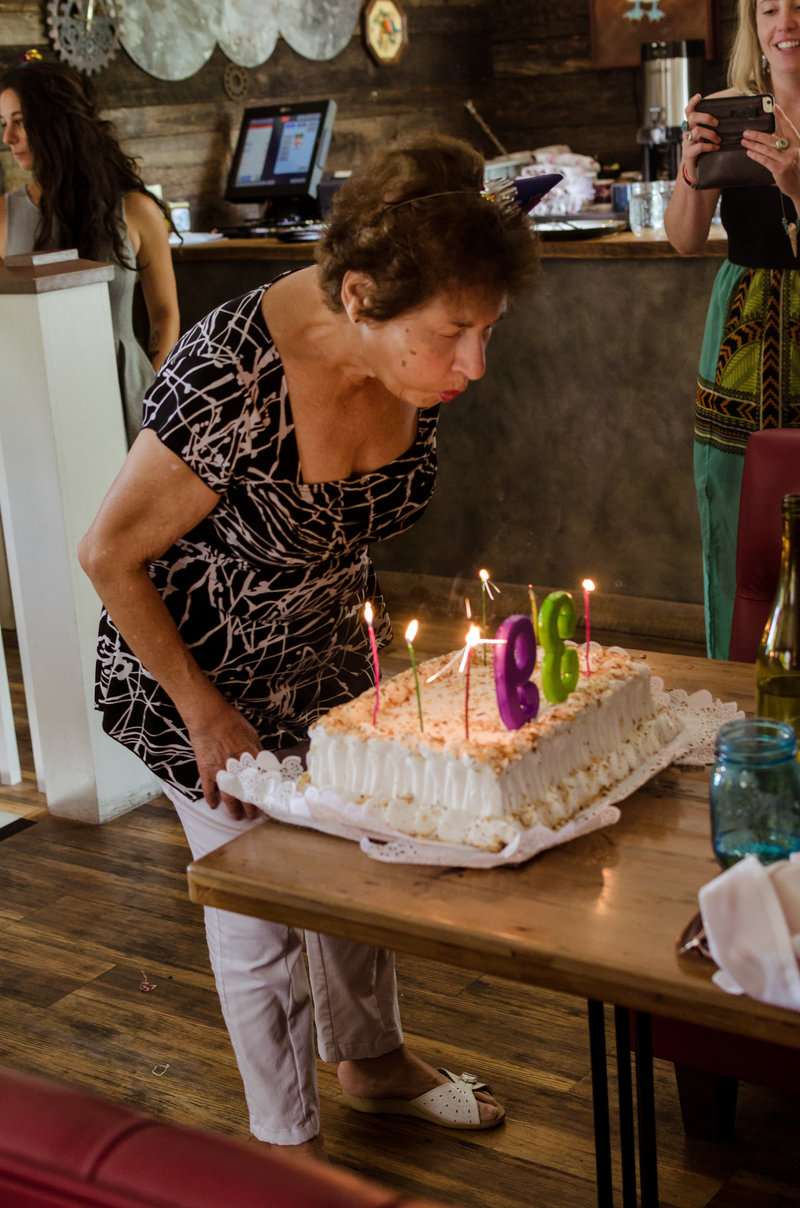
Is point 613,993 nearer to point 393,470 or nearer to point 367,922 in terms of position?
point 367,922

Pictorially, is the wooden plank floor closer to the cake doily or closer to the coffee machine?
the cake doily

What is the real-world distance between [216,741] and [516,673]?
16.9 inches

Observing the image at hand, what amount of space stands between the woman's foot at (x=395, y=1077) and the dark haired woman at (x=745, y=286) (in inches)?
39.3

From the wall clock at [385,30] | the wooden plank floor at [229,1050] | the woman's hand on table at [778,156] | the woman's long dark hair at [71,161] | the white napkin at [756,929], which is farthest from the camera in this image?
the wall clock at [385,30]

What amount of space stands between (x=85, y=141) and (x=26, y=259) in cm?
48

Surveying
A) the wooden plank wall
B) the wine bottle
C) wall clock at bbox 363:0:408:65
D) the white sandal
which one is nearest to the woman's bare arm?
the wine bottle

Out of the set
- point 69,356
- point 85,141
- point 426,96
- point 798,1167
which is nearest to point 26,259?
point 69,356

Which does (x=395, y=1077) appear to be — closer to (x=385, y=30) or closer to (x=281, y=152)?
(x=281, y=152)

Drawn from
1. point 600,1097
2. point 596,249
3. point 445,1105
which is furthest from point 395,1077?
point 596,249

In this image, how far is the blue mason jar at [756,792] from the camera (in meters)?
1.07

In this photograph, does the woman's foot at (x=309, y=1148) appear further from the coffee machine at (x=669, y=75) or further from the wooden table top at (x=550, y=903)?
the coffee machine at (x=669, y=75)

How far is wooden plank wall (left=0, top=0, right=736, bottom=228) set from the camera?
201 inches

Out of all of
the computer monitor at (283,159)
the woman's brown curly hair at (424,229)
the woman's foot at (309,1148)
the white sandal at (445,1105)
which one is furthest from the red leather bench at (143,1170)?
the computer monitor at (283,159)

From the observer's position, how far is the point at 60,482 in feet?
9.29
